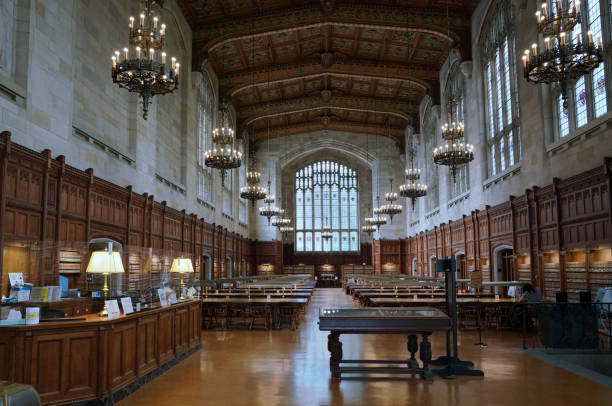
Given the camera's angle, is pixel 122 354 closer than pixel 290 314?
Yes

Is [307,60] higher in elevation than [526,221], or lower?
higher

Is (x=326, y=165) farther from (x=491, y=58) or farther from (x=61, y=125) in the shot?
(x=61, y=125)

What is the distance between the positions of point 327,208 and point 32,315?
3298 centimetres

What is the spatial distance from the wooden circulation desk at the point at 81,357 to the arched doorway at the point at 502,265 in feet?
43.6

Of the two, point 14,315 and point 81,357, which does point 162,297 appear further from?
point 14,315

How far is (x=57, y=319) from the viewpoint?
565 centimetres

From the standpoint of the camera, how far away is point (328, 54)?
22.8 meters

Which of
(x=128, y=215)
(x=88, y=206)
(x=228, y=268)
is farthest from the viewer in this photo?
(x=228, y=268)

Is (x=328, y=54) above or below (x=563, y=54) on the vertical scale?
above

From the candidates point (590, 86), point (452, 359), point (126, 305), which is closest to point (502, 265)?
point (590, 86)

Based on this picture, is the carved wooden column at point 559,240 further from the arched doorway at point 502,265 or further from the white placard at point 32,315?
the white placard at point 32,315

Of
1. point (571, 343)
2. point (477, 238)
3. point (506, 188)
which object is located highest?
point (506, 188)

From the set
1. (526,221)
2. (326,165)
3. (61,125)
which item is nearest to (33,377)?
(61,125)

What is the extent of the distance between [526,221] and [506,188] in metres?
1.99
